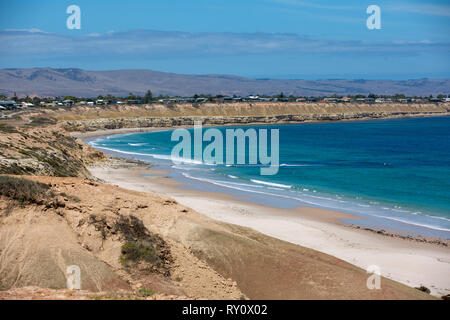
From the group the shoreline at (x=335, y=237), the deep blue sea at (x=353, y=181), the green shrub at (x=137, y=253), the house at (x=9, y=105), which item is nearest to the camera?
the green shrub at (x=137, y=253)

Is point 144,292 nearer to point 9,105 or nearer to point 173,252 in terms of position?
point 173,252

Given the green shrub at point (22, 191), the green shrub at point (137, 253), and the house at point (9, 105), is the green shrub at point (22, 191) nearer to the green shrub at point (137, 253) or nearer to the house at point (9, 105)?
the green shrub at point (137, 253)

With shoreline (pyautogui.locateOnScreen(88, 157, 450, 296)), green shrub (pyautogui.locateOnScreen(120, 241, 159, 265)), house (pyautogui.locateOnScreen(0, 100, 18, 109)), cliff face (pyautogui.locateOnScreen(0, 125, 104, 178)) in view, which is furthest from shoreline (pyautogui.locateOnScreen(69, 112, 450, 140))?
green shrub (pyautogui.locateOnScreen(120, 241, 159, 265))

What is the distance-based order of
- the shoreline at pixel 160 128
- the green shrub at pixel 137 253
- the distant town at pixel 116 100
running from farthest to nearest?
1. the distant town at pixel 116 100
2. the shoreline at pixel 160 128
3. the green shrub at pixel 137 253

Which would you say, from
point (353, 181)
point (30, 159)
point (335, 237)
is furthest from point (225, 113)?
point (335, 237)

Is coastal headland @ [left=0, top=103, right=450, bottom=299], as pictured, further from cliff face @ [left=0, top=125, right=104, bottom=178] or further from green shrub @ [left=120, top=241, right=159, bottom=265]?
cliff face @ [left=0, top=125, right=104, bottom=178]

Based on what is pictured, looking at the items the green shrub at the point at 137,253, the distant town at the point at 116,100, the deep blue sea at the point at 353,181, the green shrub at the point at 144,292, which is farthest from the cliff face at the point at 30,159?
the distant town at the point at 116,100
